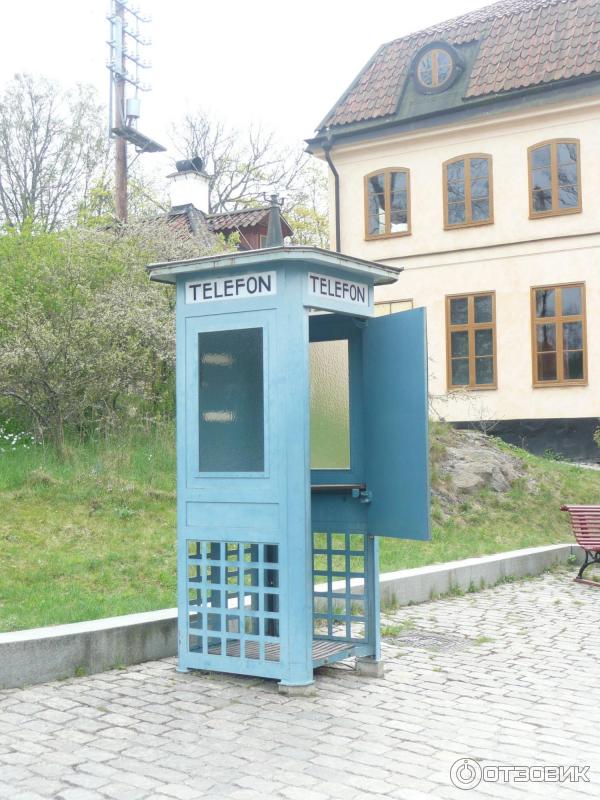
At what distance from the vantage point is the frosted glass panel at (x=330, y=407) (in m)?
7.15

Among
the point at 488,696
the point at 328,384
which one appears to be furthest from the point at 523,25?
the point at 488,696

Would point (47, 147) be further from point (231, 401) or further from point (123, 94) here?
point (231, 401)

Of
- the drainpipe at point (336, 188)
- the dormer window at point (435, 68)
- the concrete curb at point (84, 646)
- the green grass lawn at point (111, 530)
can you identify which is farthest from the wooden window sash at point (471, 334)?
the concrete curb at point (84, 646)

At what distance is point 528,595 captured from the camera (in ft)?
34.0

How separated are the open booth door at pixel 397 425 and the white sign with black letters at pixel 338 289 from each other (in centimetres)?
19

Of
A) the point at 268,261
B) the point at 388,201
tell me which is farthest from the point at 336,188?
the point at 268,261

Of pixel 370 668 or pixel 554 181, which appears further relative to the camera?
pixel 554 181

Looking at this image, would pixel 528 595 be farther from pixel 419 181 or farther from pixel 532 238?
pixel 419 181

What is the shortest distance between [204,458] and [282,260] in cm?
142

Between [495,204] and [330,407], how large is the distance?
17821 millimetres

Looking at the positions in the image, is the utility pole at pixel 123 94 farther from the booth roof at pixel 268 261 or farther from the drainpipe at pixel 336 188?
the booth roof at pixel 268 261

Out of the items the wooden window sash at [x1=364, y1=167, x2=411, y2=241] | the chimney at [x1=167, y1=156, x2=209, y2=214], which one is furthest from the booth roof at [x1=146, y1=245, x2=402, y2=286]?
the chimney at [x1=167, y1=156, x2=209, y2=214]

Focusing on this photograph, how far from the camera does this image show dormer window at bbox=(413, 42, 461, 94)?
24.9 metres

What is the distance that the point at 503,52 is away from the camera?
24594 mm
